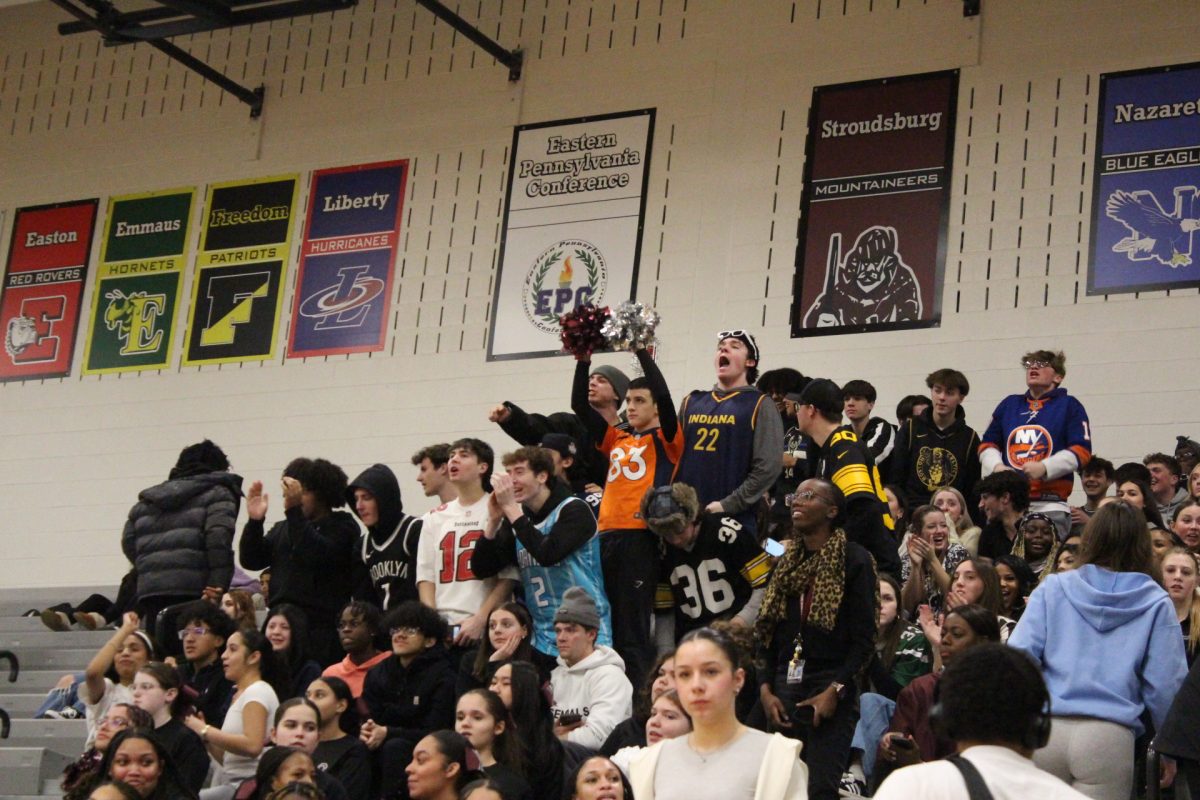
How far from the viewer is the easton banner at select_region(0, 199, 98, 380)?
48.7 ft

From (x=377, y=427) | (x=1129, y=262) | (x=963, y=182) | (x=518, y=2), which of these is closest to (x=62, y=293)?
(x=377, y=427)

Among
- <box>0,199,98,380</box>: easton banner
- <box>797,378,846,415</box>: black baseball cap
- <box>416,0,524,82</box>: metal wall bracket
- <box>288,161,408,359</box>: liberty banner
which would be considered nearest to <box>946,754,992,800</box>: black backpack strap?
<box>797,378,846,415</box>: black baseball cap

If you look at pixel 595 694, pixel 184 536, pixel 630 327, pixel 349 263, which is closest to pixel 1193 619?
pixel 595 694

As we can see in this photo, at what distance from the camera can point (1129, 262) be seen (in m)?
10.8

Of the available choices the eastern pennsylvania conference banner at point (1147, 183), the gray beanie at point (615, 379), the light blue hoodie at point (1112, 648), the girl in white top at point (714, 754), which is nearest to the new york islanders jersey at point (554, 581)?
the gray beanie at point (615, 379)

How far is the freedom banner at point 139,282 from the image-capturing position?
47.3 ft

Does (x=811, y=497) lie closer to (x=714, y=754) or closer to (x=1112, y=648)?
(x=1112, y=648)

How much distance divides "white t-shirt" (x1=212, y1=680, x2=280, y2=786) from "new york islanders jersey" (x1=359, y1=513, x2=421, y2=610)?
0.97m

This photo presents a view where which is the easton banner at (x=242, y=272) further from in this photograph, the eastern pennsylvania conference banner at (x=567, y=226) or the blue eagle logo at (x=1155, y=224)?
the blue eagle logo at (x=1155, y=224)

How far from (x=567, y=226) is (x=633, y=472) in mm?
5394

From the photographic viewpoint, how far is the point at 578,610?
694cm

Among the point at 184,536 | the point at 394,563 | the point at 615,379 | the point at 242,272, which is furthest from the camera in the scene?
the point at 242,272

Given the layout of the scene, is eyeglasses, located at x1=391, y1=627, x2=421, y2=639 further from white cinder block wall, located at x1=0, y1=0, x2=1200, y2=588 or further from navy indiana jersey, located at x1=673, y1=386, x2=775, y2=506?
white cinder block wall, located at x1=0, y1=0, x2=1200, y2=588

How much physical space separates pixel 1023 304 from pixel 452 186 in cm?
479
